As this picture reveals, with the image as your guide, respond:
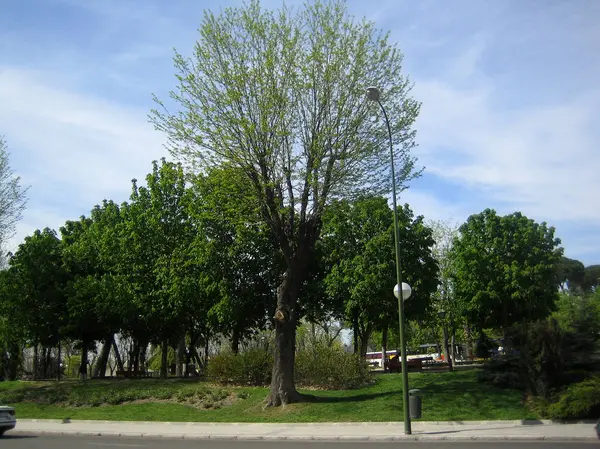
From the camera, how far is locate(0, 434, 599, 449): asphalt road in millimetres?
13219

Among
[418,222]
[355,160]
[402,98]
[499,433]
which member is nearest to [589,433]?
[499,433]

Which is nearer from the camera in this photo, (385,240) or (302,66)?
(302,66)

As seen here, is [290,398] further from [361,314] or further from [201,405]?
[361,314]

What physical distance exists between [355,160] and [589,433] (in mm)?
12086

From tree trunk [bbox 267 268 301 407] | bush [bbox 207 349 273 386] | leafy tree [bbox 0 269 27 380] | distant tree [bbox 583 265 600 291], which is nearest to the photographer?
tree trunk [bbox 267 268 301 407]

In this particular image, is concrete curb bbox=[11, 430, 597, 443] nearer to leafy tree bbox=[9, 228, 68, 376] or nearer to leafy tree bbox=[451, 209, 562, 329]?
leafy tree bbox=[9, 228, 68, 376]

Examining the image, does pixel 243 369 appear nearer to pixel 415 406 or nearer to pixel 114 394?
pixel 114 394

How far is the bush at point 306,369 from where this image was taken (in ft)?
84.2

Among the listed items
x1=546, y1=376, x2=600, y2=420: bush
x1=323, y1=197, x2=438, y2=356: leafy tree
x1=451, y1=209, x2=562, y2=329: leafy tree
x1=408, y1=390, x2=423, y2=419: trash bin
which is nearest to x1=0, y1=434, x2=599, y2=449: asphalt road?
x1=408, y1=390, x2=423, y2=419: trash bin

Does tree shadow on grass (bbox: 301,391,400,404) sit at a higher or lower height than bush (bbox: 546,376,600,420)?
lower

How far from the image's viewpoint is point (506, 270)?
37.9 meters

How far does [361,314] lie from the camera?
1399 inches

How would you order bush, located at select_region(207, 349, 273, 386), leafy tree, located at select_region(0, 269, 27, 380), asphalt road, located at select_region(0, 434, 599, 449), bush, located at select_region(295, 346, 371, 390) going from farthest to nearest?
leafy tree, located at select_region(0, 269, 27, 380)
bush, located at select_region(207, 349, 273, 386)
bush, located at select_region(295, 346, 371, 390)
asphalt road, located at select_region(0, 434, 599, 449)

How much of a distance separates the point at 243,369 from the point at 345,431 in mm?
11873
